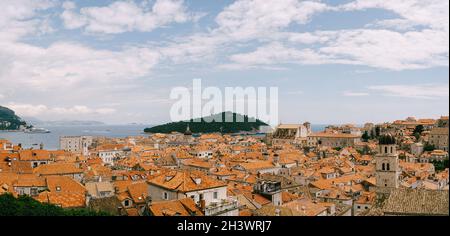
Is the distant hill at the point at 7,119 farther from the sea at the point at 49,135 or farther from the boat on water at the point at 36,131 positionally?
the boat on water at the point at 36,131

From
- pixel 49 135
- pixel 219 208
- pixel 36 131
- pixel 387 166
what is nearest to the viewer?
pixel 219 208

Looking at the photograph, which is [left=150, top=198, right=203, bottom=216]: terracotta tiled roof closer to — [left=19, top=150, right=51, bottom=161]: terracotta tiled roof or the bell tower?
the bell tower

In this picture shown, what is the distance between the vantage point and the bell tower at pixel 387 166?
16.5 meters

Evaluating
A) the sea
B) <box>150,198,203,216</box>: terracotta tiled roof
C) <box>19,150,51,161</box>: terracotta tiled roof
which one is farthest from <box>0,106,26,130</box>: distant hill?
<box>150,198,203,216</box>: terracotta tiled roof

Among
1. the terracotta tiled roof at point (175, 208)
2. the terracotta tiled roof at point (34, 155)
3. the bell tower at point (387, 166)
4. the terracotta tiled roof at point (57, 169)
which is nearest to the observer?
the terracotta tiled roof at point (175, 208)

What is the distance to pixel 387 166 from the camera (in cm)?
1670

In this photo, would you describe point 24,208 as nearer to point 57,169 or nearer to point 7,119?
point 57,169

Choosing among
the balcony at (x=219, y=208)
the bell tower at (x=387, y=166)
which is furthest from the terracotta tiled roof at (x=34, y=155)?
the bell tower at (x=387, y=166)

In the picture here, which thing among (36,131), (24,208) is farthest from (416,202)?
(36,131)

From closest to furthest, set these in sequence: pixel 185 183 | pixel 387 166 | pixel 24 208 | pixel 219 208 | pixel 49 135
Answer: pixel 24 208
pixel 219 208
pixel 185 183
pixel 387 166
pixel 49 135

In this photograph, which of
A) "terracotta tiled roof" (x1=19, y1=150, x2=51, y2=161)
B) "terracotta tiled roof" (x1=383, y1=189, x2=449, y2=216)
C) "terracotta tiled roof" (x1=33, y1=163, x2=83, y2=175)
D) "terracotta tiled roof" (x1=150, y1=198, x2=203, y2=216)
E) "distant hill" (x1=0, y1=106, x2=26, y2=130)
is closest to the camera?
"terracotta tiled roof" (x1=150, y1=198, x2=203, y2=216)

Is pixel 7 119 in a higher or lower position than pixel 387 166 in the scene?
higher

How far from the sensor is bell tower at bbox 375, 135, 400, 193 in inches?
651
